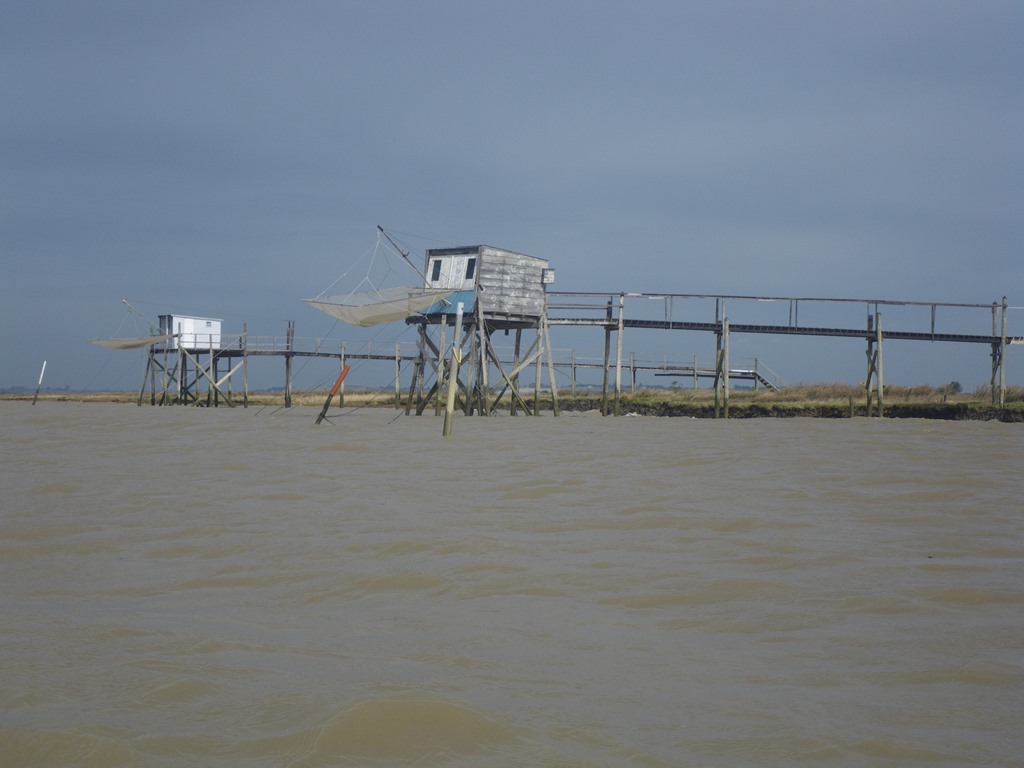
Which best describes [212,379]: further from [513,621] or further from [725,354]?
[513,621]

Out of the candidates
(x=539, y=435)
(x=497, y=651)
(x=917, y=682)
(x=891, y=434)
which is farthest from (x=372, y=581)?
(x=891, y=434)

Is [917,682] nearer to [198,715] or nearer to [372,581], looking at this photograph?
[198,715]

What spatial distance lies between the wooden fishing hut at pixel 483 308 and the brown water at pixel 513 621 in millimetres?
19203

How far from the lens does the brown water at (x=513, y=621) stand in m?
→ 2.67

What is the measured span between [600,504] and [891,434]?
35.1 feet

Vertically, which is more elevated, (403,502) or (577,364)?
(577,364)

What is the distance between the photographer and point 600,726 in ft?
9.14

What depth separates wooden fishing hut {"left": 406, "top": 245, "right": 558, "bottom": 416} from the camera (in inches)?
1113

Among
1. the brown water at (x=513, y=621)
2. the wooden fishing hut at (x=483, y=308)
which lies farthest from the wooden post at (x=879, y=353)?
the brown water at (x=513, y=621)

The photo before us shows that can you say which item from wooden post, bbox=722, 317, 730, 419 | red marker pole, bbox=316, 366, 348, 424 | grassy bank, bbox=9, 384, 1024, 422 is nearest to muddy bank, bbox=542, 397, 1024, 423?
grassy bank, bbox=9, 384, 1024, 422

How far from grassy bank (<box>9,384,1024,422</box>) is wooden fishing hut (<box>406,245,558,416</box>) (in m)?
4.71

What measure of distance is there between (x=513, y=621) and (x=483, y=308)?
2474 cm

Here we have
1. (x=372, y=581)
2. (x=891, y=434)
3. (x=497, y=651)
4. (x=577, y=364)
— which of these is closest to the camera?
(x=497, y=651)

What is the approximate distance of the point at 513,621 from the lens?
13.5 feet
